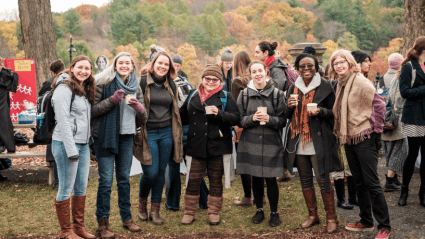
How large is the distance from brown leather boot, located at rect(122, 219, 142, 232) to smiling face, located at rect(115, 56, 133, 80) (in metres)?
1.67

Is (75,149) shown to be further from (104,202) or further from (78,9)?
(78,9)

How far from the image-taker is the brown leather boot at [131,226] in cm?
412

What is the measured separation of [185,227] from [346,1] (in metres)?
97.3

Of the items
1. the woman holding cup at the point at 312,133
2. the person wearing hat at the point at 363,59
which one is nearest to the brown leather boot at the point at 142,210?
the woman holding cup at the point at 312,133

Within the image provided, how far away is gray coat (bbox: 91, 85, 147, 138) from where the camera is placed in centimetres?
369

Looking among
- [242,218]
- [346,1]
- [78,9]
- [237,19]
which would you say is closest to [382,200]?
[242,218]

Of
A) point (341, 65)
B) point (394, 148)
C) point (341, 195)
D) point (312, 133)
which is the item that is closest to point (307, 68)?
point (341, 65)

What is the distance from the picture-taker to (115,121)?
3.79 m

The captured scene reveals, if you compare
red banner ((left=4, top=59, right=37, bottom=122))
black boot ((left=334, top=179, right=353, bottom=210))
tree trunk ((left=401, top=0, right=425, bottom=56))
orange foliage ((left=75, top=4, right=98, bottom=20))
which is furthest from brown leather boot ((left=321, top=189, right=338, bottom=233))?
orange foliage ((left=75, top=4, right=98, bottom=20))

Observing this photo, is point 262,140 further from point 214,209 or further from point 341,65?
point 341,65

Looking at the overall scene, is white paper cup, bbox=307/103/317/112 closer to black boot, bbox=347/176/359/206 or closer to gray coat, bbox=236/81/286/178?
gray coat, bbox=236/81/286/178

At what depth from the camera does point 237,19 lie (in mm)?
89375

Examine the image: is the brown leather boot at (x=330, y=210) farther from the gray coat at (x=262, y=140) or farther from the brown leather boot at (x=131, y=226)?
the brown leather boot at (x=131, y=226)

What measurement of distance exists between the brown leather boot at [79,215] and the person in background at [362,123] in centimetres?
Answer: 277
